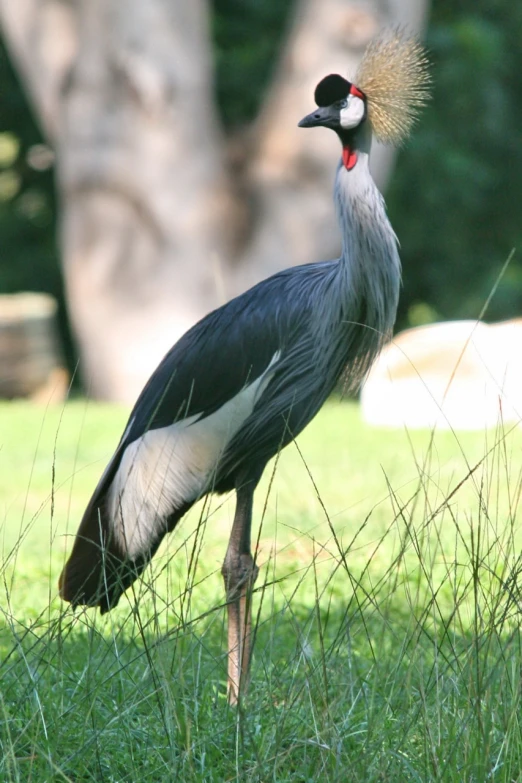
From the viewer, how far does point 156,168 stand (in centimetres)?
990

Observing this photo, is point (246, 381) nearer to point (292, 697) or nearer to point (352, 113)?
point (352, 113)

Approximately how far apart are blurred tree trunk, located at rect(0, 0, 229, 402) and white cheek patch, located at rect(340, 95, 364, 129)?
670cm

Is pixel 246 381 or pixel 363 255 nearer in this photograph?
pixel 363 255

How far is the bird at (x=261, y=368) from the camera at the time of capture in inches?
124

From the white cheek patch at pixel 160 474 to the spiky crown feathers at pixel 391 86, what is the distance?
2.90 feet

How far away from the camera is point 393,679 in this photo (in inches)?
108

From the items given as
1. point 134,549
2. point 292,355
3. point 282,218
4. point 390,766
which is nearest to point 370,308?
point 292,355

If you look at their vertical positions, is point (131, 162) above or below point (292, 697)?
above

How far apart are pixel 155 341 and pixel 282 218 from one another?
59.4 inches

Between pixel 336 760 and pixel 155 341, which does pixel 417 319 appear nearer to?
pixel 155 341

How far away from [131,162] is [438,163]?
3791mm

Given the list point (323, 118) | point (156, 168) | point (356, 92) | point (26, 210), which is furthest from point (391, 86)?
point (26, 210)

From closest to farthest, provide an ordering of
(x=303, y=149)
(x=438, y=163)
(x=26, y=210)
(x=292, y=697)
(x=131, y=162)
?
1. (x=292, y=697)
2. (x=303, y=149)
3. (x=131, y=162)
4. (x=438, y=163)
5. (x=26, y=210)

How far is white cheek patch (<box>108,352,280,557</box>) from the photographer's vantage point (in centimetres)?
334
